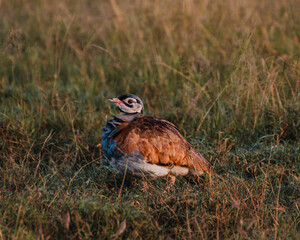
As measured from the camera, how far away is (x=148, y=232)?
11.2 feet

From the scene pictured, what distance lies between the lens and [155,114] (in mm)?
5773

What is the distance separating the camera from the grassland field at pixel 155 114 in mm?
3520

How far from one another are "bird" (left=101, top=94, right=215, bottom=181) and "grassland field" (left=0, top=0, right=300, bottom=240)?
0.17m

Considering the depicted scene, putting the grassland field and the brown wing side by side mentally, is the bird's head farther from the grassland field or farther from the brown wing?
Answer: the grassland field

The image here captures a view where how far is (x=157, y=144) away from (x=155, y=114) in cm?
150

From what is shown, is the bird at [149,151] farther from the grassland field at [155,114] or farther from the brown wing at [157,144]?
the grassland field at [155,114]

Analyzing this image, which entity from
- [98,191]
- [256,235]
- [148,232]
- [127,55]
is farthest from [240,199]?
[127,55]

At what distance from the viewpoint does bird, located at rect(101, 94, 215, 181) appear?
4.23 metres

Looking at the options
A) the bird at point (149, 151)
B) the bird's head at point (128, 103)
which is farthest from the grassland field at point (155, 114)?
the bird's head at point (128, 103)

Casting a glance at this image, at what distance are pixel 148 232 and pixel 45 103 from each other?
9.91 ft

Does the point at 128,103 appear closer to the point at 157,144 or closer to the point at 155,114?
the point at 157,144

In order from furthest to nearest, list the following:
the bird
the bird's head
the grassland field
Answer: the bird's head
the bird
the grassland field

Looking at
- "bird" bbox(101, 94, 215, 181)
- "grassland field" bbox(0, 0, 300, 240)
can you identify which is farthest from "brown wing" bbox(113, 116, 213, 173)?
"grassland field" bbox(0, 0, 300, 240)

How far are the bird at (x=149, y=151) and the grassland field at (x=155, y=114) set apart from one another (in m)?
0.17
